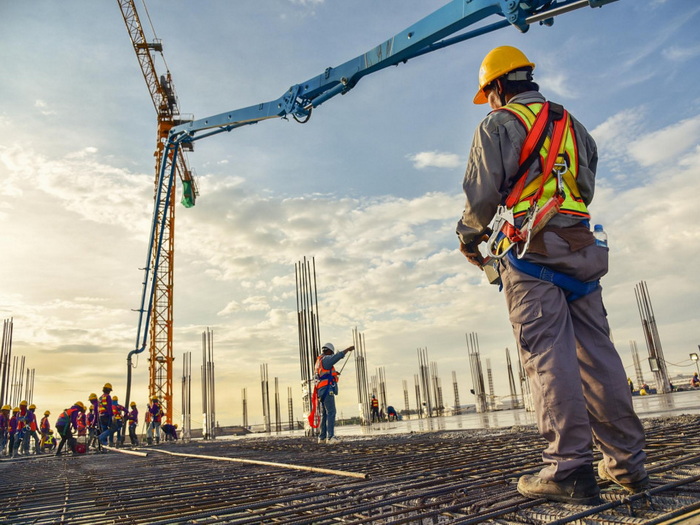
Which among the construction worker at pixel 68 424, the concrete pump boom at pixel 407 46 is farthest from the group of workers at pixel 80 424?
the concrete pump boom at pixel 407 46

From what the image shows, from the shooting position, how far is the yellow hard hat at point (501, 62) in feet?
7.44

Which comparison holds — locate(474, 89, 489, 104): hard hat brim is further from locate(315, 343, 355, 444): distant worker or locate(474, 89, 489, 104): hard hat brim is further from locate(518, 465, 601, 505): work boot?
locate(315, 343, 355, 444): distant worker

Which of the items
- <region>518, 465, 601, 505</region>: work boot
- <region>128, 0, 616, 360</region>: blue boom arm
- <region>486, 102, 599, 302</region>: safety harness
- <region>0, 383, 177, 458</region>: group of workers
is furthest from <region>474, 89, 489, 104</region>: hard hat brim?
<region>0, 383, 177, 458</region>: group of workers

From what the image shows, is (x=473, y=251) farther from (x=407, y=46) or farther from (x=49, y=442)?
(x=49, y=442)

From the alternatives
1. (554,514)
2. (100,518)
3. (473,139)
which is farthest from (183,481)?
(473,139)

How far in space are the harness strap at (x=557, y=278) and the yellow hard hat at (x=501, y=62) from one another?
849mm

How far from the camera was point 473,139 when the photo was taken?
2127 millimetres

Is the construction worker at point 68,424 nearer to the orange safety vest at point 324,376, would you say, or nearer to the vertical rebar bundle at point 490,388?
the orange safety vest at point 324,376

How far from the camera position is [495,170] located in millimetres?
2000

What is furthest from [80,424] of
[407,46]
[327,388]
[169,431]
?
[407,46]

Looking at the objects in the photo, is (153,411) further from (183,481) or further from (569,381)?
(569,381)

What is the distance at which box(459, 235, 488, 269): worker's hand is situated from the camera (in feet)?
7.31

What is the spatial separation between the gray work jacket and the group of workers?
1329cm

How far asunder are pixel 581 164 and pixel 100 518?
249 centimetres
